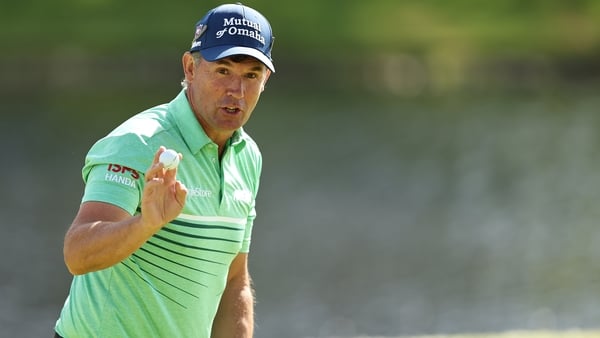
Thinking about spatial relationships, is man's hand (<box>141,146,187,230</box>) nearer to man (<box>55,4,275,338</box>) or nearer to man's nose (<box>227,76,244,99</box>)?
man (<box>55,4,275,338</box>)

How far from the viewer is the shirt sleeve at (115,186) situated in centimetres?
352

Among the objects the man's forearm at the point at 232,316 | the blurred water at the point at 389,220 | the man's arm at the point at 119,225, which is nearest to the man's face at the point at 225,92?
the man's arm at the point at 119,225

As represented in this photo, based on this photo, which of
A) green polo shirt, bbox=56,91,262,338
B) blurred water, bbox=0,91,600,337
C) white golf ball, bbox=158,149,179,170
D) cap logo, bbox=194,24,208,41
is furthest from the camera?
blurred water, bbox=0,91,600,337

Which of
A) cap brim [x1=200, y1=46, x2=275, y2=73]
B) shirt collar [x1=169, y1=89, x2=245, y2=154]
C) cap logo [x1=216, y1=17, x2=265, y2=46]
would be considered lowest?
shirt collar [x1=169, y1=89, x2=245, y2=154]

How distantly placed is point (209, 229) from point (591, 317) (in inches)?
389

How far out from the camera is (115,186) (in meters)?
3.53

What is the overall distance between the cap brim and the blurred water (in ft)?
28.8

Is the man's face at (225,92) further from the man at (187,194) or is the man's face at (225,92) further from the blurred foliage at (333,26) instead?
the blurred foliage at (333,26)

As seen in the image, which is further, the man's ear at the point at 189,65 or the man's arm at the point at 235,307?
the man's arm at the point at 235,307

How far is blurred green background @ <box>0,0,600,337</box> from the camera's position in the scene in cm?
1452

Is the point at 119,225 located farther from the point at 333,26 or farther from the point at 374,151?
the point at 333,26

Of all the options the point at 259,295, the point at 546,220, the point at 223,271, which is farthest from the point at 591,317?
the point at 223,271

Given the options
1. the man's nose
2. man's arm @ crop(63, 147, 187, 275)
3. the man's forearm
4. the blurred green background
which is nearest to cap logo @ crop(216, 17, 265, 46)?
the man's nose

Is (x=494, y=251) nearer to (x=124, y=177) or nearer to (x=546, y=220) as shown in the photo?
(x=546, y=220)
